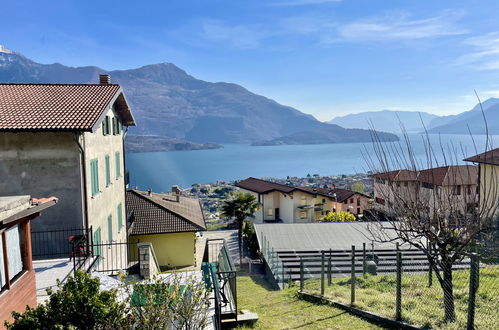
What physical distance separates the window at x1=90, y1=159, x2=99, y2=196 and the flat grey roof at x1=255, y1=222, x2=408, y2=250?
11.2 metres

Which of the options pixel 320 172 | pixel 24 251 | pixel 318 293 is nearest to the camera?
pixel 24 251

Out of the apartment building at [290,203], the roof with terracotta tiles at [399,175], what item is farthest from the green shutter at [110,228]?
the apartment building at [290,203]

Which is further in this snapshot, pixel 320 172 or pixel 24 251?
pixel 320 172

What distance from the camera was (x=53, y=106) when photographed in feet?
42.0

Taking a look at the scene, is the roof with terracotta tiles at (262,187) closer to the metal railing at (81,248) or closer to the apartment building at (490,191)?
the apartment building at (490,191)

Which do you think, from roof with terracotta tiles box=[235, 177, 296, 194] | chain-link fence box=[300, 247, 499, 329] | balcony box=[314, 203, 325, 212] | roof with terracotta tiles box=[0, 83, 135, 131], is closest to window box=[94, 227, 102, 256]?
roof with terracotta tiles box=[0, 83, 135, 131]

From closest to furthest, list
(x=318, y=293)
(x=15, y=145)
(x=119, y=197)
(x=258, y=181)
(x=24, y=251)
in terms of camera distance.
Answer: (x=24, y=251), (x=318, y=293), (x=15, y=145), (x=119, y=197), (x=258, y=181)

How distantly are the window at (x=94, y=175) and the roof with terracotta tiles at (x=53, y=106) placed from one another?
1850 millimetres

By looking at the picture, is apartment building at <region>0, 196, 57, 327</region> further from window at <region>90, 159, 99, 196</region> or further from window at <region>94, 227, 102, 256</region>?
window at <region>90, 159, 99, 196</region>

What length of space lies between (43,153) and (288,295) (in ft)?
29.7

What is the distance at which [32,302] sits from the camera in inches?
286

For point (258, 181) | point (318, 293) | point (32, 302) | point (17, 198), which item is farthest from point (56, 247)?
point (258, 181)

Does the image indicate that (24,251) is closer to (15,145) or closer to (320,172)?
(15,145)

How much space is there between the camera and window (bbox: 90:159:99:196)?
12.9 metres
